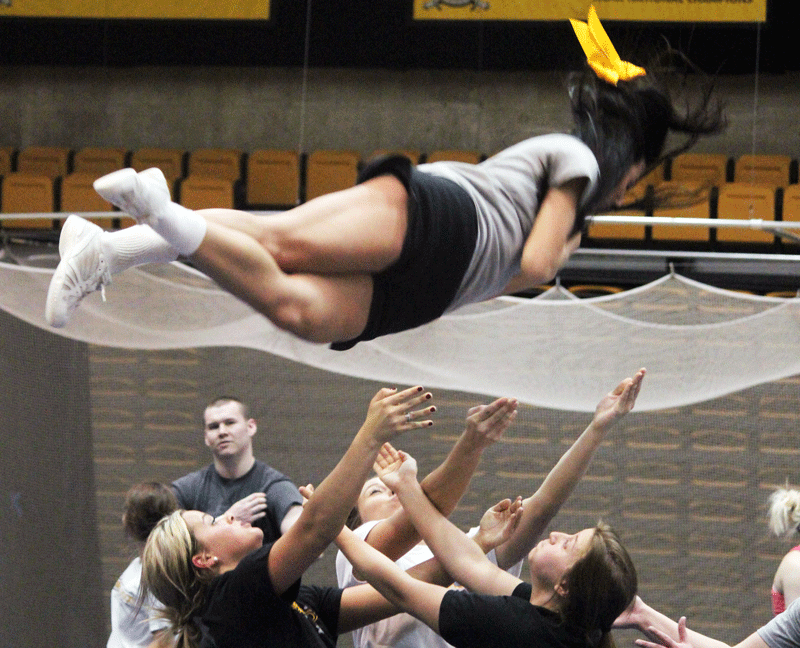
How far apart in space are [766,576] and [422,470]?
50.1 inches

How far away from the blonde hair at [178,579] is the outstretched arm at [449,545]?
49cm

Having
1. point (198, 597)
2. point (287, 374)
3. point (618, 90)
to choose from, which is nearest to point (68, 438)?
point (287, 374)

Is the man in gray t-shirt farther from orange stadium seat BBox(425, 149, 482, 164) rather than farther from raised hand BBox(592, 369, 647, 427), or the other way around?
orange stadium seat BBox(425, 149, 482, 164)

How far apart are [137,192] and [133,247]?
0.87 feet

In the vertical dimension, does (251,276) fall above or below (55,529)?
above

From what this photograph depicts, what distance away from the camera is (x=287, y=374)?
4.05 m

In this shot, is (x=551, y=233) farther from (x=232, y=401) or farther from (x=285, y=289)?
(x=232, y=401)

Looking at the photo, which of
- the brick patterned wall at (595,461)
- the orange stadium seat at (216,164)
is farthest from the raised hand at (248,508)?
the orange stadium seat at (216,164)

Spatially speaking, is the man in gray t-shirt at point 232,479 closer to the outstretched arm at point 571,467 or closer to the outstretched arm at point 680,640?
the outstretched arm at point 571,467

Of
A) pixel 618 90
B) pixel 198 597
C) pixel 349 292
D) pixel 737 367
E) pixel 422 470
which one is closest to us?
pixel 349 292

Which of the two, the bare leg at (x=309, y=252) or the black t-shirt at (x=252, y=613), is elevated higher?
the bare leg at (x=309, y=252)

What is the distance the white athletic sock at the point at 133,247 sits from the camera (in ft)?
6.13

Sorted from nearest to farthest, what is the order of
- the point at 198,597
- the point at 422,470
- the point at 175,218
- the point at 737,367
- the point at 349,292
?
1. the point at 175,218
2. the point at 349,292
3. the point at 198,597
4. the point at 737,367
5. the point at 422,470

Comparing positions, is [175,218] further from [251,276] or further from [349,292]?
[349,292]
